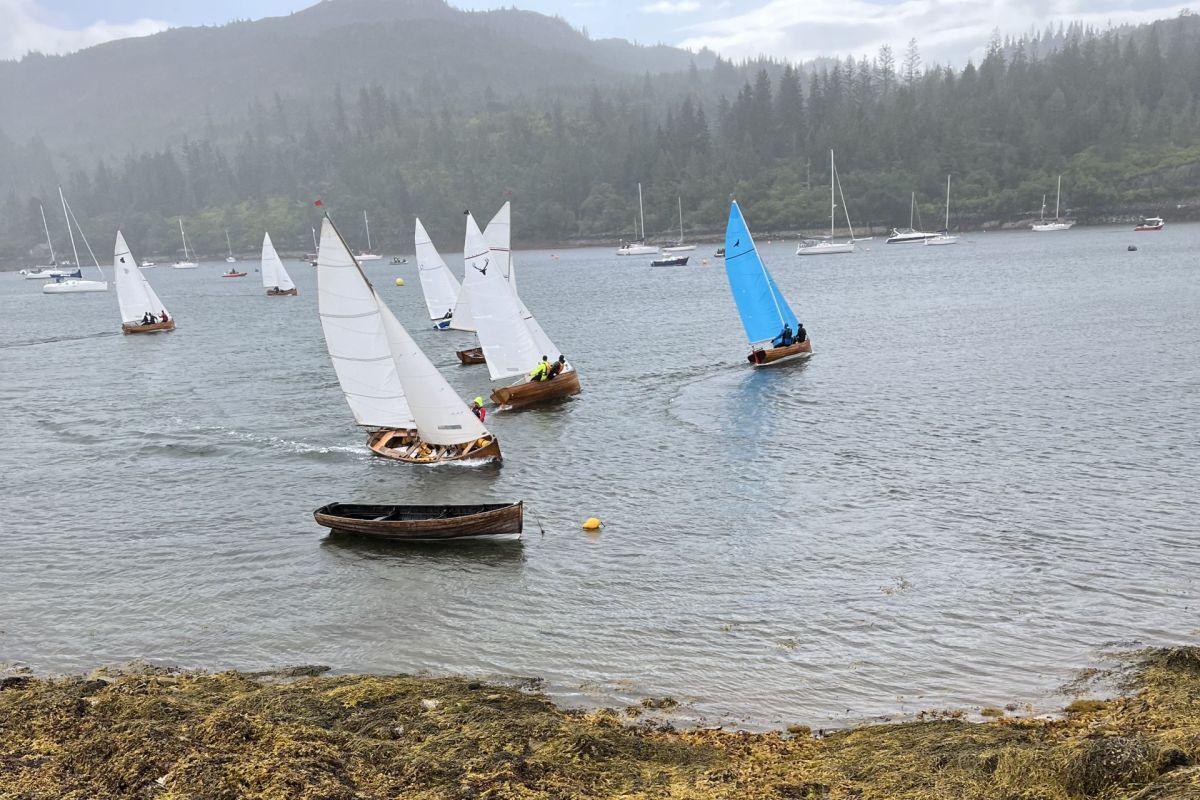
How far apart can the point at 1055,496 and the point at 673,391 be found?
23.2 m

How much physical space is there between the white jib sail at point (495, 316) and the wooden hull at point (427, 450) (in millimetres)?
10658

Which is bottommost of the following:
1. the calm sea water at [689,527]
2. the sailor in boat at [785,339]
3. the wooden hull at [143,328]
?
the calm sea water at [689,527]

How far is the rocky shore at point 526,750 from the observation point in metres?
11.5

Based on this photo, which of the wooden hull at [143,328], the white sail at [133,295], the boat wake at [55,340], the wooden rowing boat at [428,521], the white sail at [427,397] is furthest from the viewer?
the wooden hull at [143,328]

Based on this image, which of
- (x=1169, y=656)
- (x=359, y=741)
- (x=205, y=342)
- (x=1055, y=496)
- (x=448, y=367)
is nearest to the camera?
(x=359, y=741)

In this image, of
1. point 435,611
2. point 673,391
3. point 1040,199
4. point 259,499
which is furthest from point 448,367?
point 1040,199

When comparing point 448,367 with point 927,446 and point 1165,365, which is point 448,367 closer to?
point 927,446

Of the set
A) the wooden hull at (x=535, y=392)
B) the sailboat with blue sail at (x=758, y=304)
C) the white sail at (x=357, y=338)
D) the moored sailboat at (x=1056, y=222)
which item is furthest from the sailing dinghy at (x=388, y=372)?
the moored sailboat at (x=1056, y=222)

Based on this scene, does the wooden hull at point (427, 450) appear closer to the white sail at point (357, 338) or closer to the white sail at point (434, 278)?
the white sail at point (357, 338)

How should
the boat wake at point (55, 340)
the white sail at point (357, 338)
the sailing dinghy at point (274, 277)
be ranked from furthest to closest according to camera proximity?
1. the sailing dinghy at point (274, 277)
2. the boat wake at point (55, 340)
3. the white sail at point (357, 338)

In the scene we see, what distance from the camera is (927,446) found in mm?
33656

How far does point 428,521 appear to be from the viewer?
25281mm

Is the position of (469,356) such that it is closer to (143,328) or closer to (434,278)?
(434,278)

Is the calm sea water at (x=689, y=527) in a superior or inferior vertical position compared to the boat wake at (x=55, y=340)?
inferior
